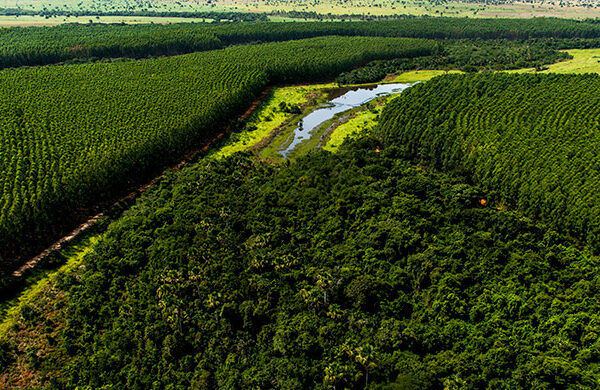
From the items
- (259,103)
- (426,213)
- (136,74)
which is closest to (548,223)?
(426,213)

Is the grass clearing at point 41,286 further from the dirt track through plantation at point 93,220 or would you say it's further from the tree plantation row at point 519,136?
the tree plantation row at point 519,136

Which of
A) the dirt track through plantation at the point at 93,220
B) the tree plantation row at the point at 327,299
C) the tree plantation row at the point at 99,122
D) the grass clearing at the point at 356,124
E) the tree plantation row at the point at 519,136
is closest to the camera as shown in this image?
the tree plantation row at the point at 327,299

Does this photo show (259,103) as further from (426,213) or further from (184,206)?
(426,213)

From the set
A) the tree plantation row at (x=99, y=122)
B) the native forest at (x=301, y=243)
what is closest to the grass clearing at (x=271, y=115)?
the native forest at (x=301, y=243)

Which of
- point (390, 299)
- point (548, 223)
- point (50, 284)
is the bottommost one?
point (50, 284)

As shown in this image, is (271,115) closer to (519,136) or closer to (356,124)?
(356,124)

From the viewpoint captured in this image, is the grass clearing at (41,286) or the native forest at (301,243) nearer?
the native forest at (301,243)

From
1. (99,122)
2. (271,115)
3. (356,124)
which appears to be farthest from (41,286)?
(356,124)
